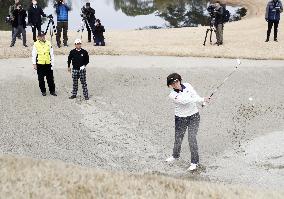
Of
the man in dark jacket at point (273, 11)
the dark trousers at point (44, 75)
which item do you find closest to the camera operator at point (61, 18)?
the dark trousers at point (44, 75)

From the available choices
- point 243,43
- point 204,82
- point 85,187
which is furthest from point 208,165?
point 243,43

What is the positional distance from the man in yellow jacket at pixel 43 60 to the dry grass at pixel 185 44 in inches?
205

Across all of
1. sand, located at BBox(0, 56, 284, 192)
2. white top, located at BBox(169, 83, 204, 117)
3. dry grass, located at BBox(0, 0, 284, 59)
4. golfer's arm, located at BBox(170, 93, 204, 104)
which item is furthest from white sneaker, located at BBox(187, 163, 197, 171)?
dry grass, located at BBox(0, 0, 284, 59)

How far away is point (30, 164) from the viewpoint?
9.96 meters

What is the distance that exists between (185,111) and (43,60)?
6094 millimetres

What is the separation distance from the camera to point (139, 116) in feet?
48.5

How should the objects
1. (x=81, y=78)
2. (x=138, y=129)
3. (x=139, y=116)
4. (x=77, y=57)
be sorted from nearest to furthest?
(x=138, y=129), (x=139, y=116), (x=77, y=57), (x=81, y=78)

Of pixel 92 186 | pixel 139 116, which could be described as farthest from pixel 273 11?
pixel 92 186

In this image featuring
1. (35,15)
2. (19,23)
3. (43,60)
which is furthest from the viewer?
(35,15)

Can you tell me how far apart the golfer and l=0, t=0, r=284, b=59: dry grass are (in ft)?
33.7

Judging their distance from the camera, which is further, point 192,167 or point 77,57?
point 77,57

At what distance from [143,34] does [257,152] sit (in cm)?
1677

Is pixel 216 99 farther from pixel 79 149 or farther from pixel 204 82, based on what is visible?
pixel 79 149

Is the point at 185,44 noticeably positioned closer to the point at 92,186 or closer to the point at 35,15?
the point at 35,15
